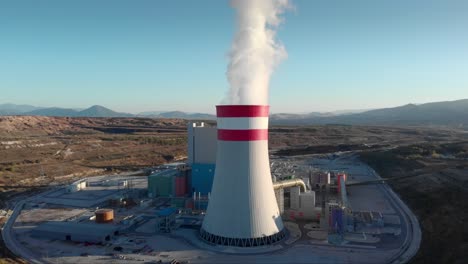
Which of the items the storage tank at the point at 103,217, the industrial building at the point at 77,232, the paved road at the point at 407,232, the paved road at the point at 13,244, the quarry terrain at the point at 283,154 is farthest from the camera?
the storage tank at the point at 103,217

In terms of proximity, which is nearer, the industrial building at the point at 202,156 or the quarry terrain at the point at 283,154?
the quarry terrain at the point at 283,154

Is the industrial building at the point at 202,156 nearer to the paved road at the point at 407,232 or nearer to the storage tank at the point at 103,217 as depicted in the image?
the storage tank at the point at 103,217

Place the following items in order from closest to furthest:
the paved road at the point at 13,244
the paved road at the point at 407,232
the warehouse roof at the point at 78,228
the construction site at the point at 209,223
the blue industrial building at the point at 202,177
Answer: the construction site at the point at 209,223
the paved road at the point at 13,244
the paved road at the point at 407,232
the warehouse roof at the point at 78,228
the blue industrial building at the point at 202,177

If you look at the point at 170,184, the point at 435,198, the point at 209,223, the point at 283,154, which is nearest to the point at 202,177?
the point at 170,184

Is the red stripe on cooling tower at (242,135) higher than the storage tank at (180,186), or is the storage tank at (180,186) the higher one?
the red stripe on cooling tower at (242,135)

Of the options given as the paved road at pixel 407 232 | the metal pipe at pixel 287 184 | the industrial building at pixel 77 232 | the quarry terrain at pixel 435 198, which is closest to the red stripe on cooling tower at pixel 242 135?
the metal pipe at pixel 287 184

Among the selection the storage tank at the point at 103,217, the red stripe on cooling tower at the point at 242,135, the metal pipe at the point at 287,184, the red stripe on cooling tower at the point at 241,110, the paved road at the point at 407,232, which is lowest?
the paved road at the point at 407,232
